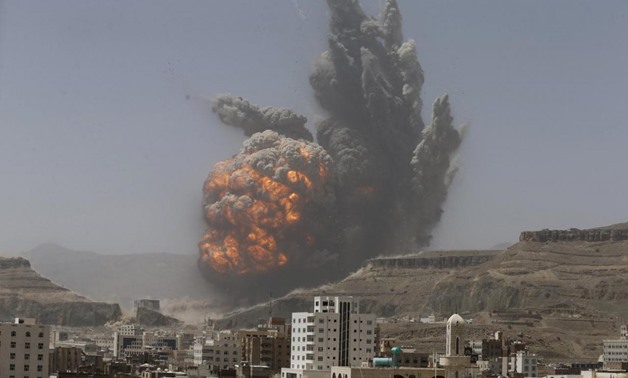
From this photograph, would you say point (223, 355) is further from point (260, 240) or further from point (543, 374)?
point (260, 240)

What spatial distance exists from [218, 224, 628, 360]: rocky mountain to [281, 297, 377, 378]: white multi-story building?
211ft

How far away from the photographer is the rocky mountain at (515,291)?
6481 inches

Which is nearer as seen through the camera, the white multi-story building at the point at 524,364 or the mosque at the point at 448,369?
the mosque at the point at 448,369

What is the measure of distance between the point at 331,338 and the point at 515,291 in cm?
9420

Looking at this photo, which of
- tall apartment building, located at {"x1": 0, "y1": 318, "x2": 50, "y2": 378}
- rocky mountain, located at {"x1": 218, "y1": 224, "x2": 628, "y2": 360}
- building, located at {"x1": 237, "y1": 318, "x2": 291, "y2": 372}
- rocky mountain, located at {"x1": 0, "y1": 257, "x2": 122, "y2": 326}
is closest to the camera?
tall apartment building, located at {"x1": 0, "y1": 318, "x2": 50, "y2": 378}

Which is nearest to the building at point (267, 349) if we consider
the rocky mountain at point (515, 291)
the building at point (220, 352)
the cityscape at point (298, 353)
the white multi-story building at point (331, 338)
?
the cityscape at point (298, 353)

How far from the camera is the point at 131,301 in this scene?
19688 centimetres

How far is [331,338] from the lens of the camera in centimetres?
8919

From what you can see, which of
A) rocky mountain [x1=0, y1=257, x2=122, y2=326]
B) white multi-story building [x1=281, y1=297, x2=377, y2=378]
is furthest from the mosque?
rocky mountain [x1=0, y1=257, x2=122, y2=326]

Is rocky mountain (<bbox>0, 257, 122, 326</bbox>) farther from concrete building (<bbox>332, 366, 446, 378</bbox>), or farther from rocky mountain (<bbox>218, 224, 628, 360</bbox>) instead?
concrete building (<bbox>332, 366, 446, 378</bbox>)

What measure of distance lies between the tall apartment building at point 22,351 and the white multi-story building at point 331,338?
1415 centimetres

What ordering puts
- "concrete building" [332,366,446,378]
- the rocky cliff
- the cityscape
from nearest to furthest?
"concrete building" [332,366,446,378]
the cityscape
the rocky cliff

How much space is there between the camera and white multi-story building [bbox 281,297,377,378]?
8781cm

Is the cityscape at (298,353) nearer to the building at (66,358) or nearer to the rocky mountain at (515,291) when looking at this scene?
the building at (66,358)
